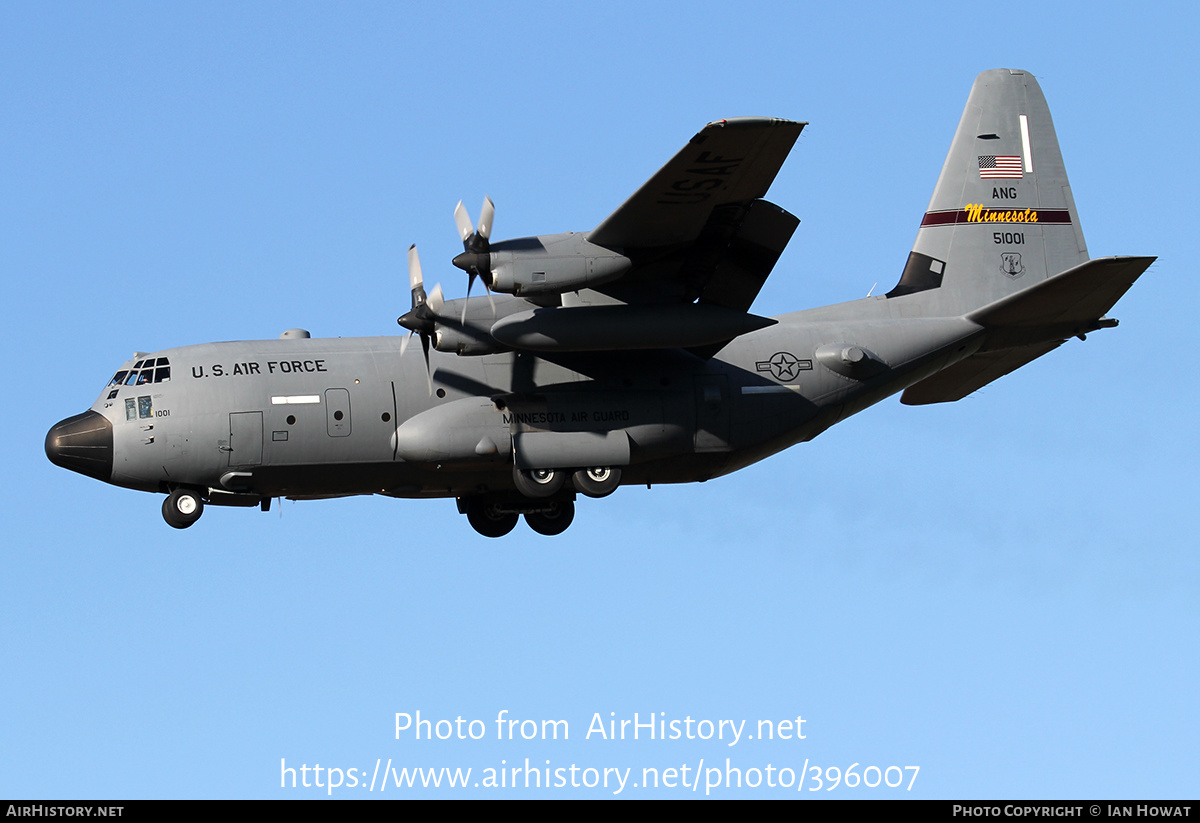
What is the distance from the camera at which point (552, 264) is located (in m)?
20.7

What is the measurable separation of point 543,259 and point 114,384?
670 centimetres

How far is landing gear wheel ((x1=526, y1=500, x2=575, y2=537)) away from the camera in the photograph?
2506 centimetres

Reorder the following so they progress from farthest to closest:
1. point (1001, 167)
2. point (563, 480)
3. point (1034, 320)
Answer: point (1001, 167)
point (1034, 320)
point (563, 480)

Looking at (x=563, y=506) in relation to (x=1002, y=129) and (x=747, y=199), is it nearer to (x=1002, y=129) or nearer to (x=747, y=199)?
(x=747, y=199)

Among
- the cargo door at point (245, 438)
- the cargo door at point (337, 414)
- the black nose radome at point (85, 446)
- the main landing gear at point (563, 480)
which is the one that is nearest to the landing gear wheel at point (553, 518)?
the main landing gear at point (563, 480)

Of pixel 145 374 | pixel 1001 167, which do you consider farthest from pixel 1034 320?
pixel 145 374

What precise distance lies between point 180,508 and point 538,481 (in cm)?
495

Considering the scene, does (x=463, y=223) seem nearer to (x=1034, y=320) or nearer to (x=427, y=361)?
(x=427, y=361)

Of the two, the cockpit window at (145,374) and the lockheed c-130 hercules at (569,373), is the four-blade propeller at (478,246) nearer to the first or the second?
the lockheed c-130 hercules at (569,373)

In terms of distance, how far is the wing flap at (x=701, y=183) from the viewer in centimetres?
1969

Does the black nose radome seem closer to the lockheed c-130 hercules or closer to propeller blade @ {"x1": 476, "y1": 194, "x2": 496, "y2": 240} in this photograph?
the lockheed c-130 hercules

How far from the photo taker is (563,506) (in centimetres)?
2514
